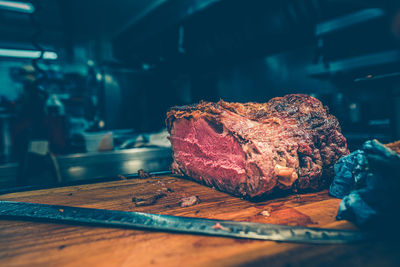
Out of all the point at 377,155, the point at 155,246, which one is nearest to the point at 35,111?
the point at 155,246

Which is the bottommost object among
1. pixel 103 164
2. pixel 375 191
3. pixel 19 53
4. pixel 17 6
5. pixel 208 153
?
pixel 103 164

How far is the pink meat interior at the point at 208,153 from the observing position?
1769 mm

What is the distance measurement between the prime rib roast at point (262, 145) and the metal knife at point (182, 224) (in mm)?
440

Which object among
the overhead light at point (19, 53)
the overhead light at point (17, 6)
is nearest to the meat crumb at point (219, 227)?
the overhead light at point (17, 6)

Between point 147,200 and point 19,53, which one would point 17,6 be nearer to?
Result: point 19,53

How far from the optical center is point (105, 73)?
5965 mm

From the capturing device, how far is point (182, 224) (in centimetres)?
124

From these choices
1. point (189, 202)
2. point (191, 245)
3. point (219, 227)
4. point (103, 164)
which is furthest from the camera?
point (103, 164)

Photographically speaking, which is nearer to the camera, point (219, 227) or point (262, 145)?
point (219, 227)

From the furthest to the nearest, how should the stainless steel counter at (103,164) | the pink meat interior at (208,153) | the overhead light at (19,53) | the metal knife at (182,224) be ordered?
the overhead light at (19,53) < the stainless steel counter at (103,164) < the pink meat interior at (208,153) < the metal knife at (182,224)

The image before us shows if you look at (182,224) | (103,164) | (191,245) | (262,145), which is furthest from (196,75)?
(191,245)

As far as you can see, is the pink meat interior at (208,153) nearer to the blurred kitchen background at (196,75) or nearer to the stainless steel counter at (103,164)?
the blurred kitchen background at (196,75)

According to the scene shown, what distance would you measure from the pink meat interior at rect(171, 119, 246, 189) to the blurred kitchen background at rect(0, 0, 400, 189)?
2.29ft

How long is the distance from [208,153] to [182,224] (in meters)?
0.85
